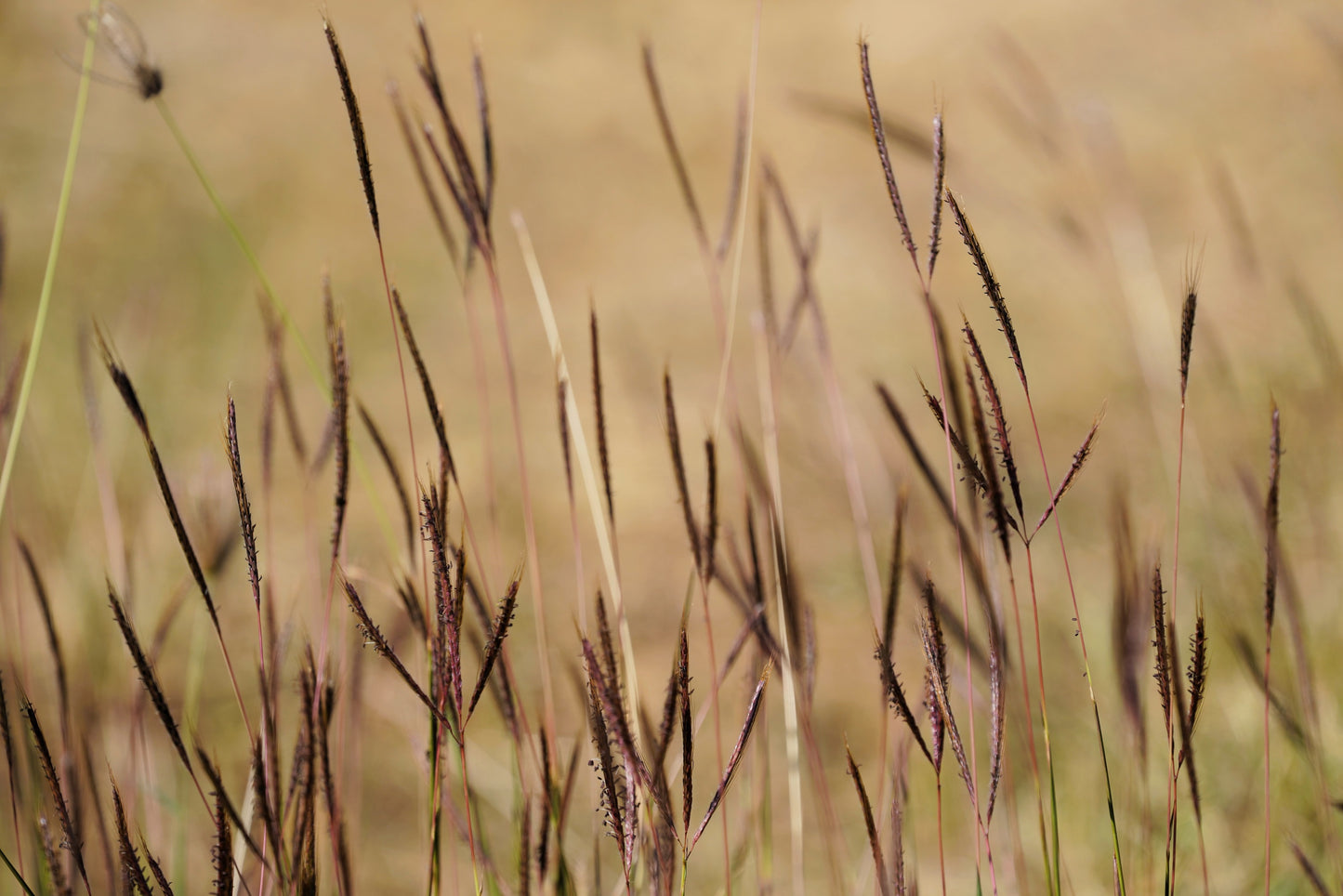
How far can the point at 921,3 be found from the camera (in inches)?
83.4

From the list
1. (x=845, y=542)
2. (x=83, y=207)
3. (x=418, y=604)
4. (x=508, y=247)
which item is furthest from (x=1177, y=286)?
(x=83, y=207)

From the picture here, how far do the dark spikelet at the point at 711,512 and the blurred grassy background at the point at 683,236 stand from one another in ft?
2.89

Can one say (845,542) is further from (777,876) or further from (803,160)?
(803,160)

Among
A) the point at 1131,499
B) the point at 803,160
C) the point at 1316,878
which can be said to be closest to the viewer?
the point at 1316,878

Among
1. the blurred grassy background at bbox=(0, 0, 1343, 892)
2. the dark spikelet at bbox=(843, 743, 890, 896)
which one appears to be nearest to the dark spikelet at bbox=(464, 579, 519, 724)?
the dark spikelet at bbox=(843, 743, 890, 896)

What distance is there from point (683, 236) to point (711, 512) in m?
1.62

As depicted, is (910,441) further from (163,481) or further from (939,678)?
(163,481)

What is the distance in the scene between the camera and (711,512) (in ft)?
1.35

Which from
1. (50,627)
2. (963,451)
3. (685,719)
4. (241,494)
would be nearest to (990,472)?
(963,451)

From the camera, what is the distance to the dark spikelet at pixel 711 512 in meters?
0.40

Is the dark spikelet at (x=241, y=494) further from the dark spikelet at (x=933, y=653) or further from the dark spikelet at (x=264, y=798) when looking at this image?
the dark spikelet at (x=933, y=653)

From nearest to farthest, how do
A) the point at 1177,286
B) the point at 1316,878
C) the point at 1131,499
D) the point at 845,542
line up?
1. the point at 1316,878
2. the point at 1131,499
3. the point at 845,542
4. the point at 1177,286

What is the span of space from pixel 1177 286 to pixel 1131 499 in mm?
526

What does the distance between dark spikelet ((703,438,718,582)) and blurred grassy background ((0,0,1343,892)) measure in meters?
0.88
